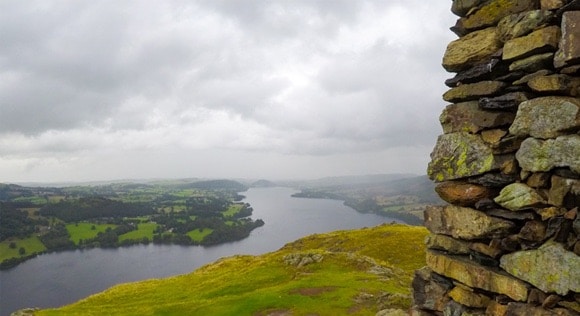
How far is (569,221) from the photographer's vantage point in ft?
35.4

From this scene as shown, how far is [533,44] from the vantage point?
1170 centimetres

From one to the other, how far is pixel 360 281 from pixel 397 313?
13.4m

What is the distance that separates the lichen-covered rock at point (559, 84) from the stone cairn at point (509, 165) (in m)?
0.03

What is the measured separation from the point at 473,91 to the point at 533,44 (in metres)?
2.45

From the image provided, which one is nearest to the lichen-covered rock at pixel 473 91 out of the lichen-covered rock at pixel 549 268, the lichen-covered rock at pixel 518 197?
the lichen-covered rock at pixel 518 197

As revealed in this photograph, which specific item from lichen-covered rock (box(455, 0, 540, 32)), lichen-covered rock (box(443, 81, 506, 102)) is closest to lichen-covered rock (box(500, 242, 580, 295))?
lichen-covered rock (box(443, 81, 506, 102))

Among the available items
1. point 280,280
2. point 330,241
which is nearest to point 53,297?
point 330,241

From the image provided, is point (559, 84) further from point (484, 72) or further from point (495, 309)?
point (495, 309)

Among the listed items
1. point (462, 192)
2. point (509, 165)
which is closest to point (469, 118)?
point (509, 165)

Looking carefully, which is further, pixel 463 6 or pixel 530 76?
pixel 463 6

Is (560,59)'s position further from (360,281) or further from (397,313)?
(360,281)

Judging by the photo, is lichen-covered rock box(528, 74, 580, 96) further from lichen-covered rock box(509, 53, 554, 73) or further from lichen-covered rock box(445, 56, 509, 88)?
lichen-covered rock box(445, 56, 509, 88)

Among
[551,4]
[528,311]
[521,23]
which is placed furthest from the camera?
[521,23]

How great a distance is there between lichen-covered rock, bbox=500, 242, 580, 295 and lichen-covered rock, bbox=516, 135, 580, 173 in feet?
7.40
